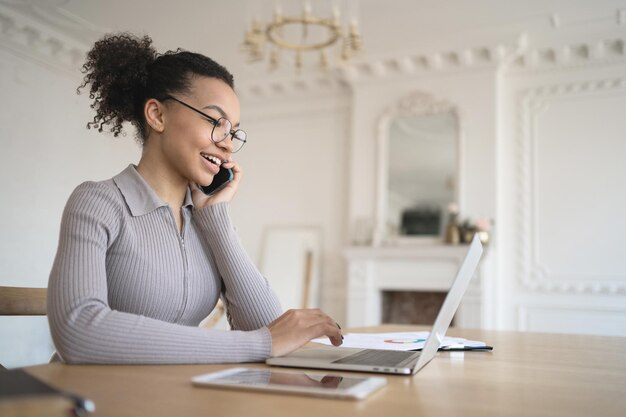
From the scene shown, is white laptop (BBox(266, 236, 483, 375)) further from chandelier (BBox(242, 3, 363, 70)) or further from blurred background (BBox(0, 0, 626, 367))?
blurred background (BBox(0, 0, 626, 367))

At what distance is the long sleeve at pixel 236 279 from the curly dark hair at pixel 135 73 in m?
0.28

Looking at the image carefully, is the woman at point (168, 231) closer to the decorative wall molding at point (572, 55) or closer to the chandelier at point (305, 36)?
the chandelier at point (305, 36)

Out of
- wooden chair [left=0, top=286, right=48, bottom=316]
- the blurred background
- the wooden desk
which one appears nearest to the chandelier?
the blurred background

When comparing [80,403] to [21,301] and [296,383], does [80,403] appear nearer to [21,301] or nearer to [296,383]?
[296,383]

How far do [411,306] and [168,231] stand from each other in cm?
422

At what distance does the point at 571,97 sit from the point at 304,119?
2.49 meters

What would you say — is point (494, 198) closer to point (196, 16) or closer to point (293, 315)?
point (196, 16)

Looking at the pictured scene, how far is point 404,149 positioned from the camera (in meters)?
5.14

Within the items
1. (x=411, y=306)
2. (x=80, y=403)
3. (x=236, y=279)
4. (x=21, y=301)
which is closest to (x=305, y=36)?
(x=236, y=279)

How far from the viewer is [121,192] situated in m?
1.15

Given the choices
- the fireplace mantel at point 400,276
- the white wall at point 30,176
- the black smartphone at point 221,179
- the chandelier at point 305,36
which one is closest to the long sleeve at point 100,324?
the black smartphone at point 221,179

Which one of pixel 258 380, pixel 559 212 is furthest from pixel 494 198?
pixel 258 380

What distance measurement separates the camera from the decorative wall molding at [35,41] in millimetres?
4074

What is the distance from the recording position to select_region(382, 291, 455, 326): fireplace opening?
16.6 feet
